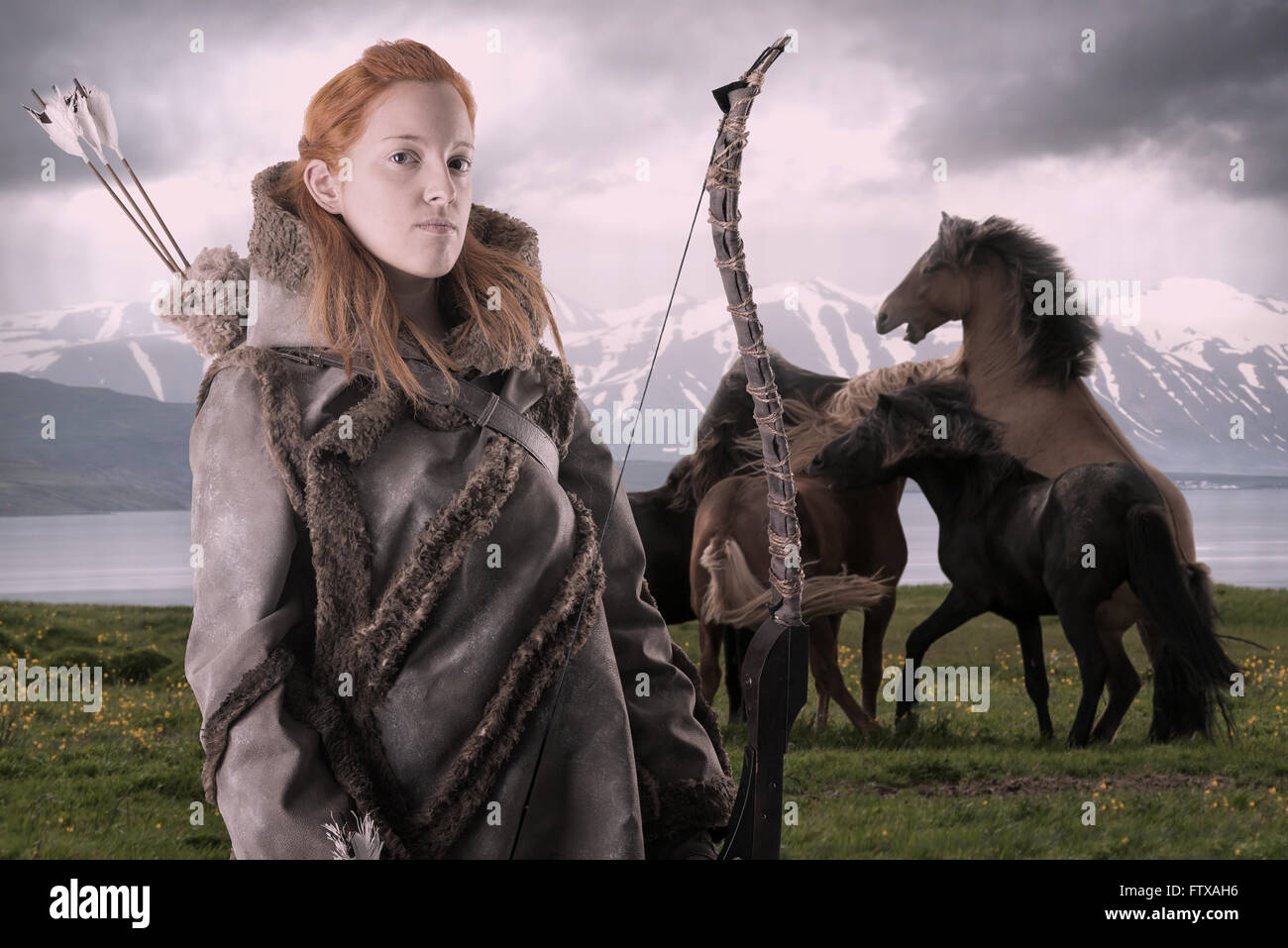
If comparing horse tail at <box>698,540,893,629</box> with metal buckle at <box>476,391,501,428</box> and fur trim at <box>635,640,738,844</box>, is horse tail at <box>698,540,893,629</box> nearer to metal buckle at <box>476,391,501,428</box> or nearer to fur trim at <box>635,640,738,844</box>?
fur trim at <box>635,640,738,844</box>

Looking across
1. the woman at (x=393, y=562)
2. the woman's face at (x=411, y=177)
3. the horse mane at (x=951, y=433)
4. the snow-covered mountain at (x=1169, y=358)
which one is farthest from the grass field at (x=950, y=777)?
the woman's face at (x=411, y=177)

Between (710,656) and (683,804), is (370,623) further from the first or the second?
(710,656)

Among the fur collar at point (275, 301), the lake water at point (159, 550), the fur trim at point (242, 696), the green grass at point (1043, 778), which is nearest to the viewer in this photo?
the fur trim at point (242, 696)

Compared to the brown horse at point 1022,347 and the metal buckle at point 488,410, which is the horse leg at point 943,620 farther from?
the metal buckle at point 488,410

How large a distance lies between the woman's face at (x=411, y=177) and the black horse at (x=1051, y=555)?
A: 1.75 meters

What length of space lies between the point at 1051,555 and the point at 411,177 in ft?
6.55

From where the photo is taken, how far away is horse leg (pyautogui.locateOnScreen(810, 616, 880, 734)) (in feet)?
8.95

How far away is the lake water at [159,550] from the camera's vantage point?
275 centimetres

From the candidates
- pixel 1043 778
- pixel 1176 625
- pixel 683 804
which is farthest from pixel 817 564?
pixel 683 804

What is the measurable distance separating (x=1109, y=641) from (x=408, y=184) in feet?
7.07

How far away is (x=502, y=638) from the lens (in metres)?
1.04

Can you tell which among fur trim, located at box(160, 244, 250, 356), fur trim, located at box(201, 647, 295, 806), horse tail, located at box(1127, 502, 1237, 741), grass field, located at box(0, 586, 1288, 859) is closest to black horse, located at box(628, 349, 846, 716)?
grass field, located at box(0, 586, 1288, 859)

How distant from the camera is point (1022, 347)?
2.74 meters
